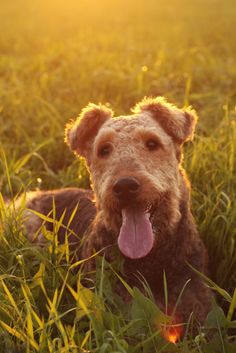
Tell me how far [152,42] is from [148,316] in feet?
32.9

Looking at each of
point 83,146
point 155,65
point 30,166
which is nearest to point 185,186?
point 83,146

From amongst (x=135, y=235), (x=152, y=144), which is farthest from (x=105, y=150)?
(x=135, y=235)

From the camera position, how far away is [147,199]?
3.66 meters

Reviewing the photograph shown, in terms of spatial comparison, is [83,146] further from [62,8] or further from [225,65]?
[62,8]

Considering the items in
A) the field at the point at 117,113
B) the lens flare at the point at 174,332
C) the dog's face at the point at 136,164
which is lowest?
the lens flare at the point at 174,332

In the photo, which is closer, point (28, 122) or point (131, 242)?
point (131, 242)

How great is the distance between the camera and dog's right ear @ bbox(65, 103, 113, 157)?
4500 millimetres

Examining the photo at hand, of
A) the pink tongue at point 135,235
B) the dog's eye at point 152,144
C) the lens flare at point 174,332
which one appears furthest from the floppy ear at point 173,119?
the lens flare at point 174,332

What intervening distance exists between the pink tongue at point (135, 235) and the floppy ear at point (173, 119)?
0.84 metres

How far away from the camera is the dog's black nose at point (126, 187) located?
11.7 ft

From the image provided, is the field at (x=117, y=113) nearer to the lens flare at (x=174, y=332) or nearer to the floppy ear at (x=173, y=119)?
the lens flare at (x=174, y=332)

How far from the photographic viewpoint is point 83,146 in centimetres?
458

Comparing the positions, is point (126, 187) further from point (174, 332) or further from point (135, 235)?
point (174, 332)

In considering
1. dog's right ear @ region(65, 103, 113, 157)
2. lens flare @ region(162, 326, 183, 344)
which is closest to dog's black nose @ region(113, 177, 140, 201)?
lens flare @ region(162, 326, 183, 344)
